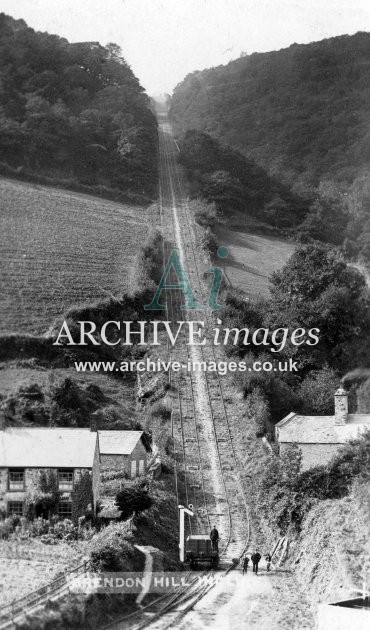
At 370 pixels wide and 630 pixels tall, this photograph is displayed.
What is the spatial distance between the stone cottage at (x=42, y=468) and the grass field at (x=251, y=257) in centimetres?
2660

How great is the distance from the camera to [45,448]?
92.1 feet

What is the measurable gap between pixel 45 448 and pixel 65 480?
119 cm

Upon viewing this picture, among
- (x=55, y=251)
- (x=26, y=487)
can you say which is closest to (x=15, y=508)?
(x=26, y=487)

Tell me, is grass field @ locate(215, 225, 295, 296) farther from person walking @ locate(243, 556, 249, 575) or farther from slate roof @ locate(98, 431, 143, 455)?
person walking @ locate(243, 556, 249, 575)

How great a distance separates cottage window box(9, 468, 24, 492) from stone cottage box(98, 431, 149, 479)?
6714 millimetres

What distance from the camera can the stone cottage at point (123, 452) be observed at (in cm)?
3391

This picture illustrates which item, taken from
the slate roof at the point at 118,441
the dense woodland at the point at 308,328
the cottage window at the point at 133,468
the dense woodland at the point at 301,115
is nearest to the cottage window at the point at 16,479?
the slate roof at the point at 118,441

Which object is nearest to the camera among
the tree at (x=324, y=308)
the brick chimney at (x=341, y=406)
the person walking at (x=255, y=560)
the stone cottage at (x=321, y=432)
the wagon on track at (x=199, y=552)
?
the person walking at (x=255, y=560)

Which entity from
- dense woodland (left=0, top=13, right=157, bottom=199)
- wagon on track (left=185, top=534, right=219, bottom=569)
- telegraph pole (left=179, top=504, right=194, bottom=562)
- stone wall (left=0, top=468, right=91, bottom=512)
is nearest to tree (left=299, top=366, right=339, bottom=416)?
telegraph pole (left=179, top=504, right=194, bottom=562)

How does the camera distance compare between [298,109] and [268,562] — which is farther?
[298,109]

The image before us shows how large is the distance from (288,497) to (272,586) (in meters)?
5.53

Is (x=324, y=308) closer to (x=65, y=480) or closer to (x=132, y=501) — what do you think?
(x=132, y=501)

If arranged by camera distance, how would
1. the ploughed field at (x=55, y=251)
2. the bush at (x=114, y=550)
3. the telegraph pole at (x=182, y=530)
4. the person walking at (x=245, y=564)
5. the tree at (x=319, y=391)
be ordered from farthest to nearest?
the ploughed field at (x=55, y=251) < the tree at (x=319, y=391) < the telegraph pole at (x=182, y=530) < the person walking at (x=245, y=564) < the bush at (x=114, y=550)

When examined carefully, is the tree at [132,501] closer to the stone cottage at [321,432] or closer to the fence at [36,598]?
the fence at [36,598]
